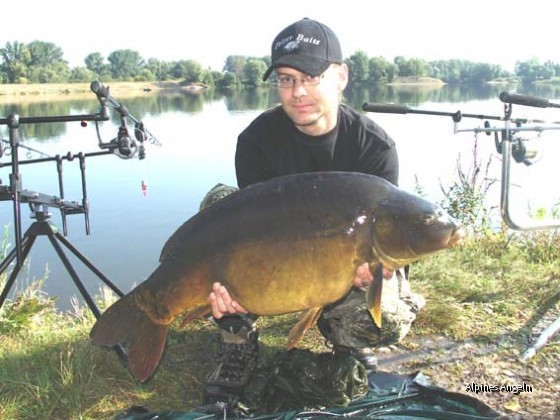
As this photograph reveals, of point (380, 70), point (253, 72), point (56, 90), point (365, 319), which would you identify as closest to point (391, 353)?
point (365, 319)

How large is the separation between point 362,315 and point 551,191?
576cm

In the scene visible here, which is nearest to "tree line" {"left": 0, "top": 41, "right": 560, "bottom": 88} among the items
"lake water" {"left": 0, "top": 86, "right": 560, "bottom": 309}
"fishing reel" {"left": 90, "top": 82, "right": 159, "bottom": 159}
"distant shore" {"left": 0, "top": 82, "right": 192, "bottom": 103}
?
"distant shore" {"left": 0, "top": 82, "right": 192, "bottom": 103}

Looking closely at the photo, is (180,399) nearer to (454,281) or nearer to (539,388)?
(539,388)

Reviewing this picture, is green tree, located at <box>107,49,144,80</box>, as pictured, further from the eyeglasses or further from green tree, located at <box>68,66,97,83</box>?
the eyeglasses

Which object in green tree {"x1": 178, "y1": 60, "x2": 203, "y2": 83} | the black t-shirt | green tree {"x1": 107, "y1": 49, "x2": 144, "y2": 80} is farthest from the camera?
green tree {"x1": 107, "y1": 49, "x2": 144, "y2": 80}

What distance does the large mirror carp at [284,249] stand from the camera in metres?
1.60

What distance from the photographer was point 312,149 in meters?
2.21

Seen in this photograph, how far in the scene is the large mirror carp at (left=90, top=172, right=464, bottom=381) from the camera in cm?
160

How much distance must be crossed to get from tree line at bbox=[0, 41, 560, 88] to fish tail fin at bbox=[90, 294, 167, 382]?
37995mm

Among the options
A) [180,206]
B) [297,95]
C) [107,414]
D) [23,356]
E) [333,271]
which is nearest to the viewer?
[333,271]

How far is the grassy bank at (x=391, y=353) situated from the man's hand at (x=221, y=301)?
54cm

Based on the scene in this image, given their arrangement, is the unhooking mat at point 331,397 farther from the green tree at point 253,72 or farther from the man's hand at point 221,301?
the green tree at point 253,72

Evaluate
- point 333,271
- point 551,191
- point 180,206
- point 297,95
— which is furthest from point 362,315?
point 180,206

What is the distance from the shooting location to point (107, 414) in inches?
74.4
